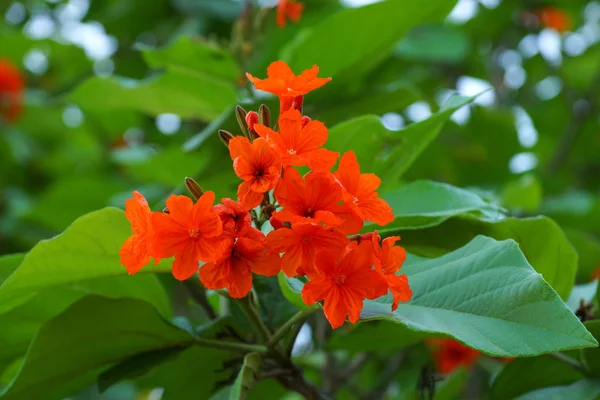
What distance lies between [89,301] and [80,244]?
91 millimetres

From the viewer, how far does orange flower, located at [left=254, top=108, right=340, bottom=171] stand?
70cm

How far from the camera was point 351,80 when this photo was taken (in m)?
1.33

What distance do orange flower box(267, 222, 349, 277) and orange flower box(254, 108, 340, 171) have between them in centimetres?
7

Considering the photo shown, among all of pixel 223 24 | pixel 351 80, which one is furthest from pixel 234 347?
pixel 223 24

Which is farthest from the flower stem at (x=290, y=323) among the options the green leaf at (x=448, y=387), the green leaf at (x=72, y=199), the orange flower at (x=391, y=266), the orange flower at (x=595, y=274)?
the green leaf at (x=72, y=199)

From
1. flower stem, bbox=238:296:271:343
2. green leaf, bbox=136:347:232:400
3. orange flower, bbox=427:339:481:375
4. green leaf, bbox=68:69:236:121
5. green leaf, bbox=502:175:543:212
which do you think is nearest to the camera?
flower stem, bbox=238:296:271:343

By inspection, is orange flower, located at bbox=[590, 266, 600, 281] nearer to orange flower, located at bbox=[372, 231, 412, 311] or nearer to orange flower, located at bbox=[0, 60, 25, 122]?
orange flower, located at bbox=[372, 231, 412, 311]

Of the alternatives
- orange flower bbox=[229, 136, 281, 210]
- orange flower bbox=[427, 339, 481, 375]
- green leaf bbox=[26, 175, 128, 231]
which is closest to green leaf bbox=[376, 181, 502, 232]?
orange flower bbox=[229, 136, 281, 210]

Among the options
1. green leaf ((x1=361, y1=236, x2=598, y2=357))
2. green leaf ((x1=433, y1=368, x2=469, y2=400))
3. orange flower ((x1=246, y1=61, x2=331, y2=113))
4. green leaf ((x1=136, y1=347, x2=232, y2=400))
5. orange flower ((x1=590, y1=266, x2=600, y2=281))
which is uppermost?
orange flower ((x1=246, y1=61, x2=331, y2=113))

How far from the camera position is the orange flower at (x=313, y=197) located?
2.25 ft

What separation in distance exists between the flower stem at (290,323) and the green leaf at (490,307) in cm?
7

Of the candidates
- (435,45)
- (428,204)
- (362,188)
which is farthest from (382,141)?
(435,45)

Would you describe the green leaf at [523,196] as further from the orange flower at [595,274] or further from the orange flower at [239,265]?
the orange flower at [239,265]

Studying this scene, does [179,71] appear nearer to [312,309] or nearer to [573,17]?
[312,309]
